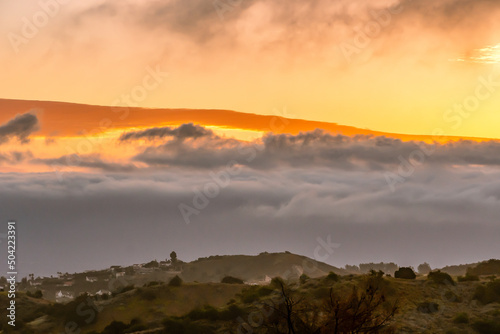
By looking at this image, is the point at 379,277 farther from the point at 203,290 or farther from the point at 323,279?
the point at 203,290

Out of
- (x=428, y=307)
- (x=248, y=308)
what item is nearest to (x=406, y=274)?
(x=428, y=307)

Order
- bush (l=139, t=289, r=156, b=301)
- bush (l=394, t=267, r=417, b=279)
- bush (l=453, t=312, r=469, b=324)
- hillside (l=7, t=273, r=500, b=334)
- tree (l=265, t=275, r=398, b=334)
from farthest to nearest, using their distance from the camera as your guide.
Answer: bush (l=139, t=289, r=156, b=301)
bush (l=394, t=267, r=417, b=279)
hillside (l=7, t=273, r=500, b=334)
bush (l=453, t=312, r=469, b=324)
tree (l=265, t=275, r=398, b=334)

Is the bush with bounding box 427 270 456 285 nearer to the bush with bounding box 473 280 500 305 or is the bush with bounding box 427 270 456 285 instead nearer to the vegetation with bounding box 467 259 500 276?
the bush with bounding box 473 280 500 305

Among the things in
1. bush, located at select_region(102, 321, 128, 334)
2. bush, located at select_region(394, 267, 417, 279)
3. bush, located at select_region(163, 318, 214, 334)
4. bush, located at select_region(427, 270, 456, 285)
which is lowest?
bush, located at select_region(163, 318, 214, 334)

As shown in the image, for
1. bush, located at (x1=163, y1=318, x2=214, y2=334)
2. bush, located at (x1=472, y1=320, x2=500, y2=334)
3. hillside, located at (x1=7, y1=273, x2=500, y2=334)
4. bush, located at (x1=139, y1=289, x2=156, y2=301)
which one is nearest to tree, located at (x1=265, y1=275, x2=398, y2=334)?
hillside, located at (x1=7, y1=273, x2=500, y2=334)

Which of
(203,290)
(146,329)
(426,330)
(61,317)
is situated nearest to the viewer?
(426,330)

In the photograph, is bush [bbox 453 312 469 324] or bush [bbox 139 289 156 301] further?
bush [bbox 139 289 156 301]

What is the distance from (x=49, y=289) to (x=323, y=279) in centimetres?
12764

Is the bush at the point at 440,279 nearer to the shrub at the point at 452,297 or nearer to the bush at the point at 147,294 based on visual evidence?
the shrub at the point at 452,297

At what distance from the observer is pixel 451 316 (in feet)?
215

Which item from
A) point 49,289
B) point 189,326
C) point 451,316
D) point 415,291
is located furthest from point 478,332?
point 49,289

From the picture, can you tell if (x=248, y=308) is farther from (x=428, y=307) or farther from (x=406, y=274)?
(x=406, y=274)

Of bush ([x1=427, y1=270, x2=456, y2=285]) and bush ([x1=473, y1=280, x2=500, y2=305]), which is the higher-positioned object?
bush ([x1=427, y1=270, x2=456, y2=285])

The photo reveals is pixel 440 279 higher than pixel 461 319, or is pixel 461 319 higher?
pixel 440 279
